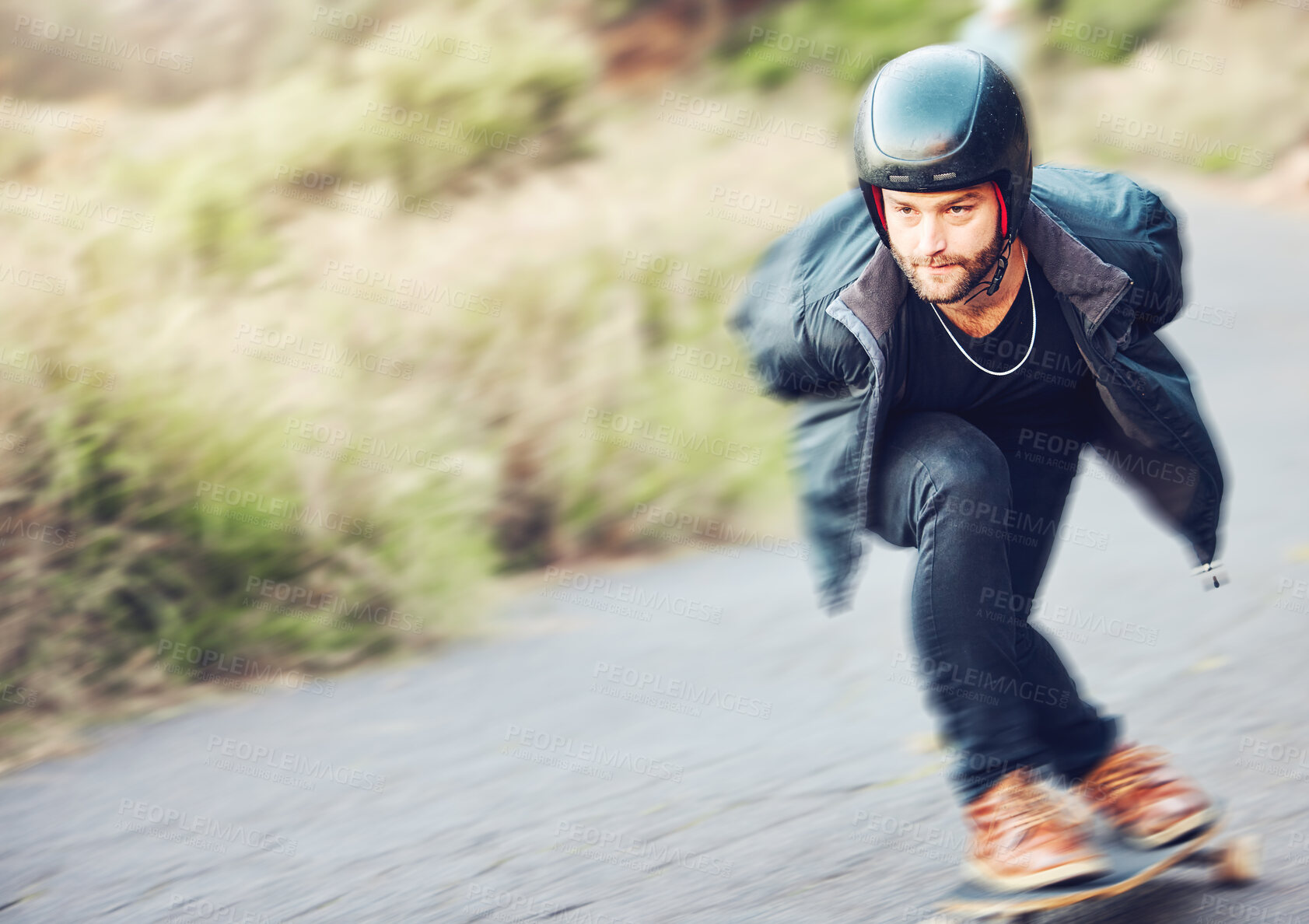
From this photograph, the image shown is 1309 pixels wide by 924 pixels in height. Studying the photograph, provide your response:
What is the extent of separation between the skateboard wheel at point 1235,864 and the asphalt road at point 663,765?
0.03 m

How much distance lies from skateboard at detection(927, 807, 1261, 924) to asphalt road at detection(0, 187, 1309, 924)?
0.18ft

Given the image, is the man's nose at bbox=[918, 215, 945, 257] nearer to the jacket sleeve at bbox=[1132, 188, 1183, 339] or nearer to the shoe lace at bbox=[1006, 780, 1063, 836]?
the jacket sleeve at bbox=[1132, 188, 1183, 339]

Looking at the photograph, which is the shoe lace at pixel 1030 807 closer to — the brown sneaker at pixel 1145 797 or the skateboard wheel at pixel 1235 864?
the brown sneaker at pixel 1145 797

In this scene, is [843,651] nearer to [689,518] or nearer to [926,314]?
[689,518]

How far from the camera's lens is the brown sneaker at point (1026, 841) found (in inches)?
94.7

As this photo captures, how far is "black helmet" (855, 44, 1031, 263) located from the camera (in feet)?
7.63

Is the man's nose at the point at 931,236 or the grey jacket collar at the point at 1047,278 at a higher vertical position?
the man's nose at the point at 931,236

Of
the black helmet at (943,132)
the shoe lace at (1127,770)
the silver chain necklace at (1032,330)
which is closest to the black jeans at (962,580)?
the silver chain necklace at (1032,330)

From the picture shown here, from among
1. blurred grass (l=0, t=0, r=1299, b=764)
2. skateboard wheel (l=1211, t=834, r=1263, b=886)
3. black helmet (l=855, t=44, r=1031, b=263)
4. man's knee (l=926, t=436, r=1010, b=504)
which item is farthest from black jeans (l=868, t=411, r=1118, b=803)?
blurred grass (l=0, t=0, r=1299, b=764)

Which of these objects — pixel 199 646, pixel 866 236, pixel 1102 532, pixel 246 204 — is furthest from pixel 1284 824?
pixel 246 204

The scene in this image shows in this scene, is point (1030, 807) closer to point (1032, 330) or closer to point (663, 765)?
point (1032, 330)

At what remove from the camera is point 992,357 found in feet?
8.25

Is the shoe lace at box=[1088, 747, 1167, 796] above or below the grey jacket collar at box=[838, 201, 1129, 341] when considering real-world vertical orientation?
below

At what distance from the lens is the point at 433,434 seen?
5.58m
